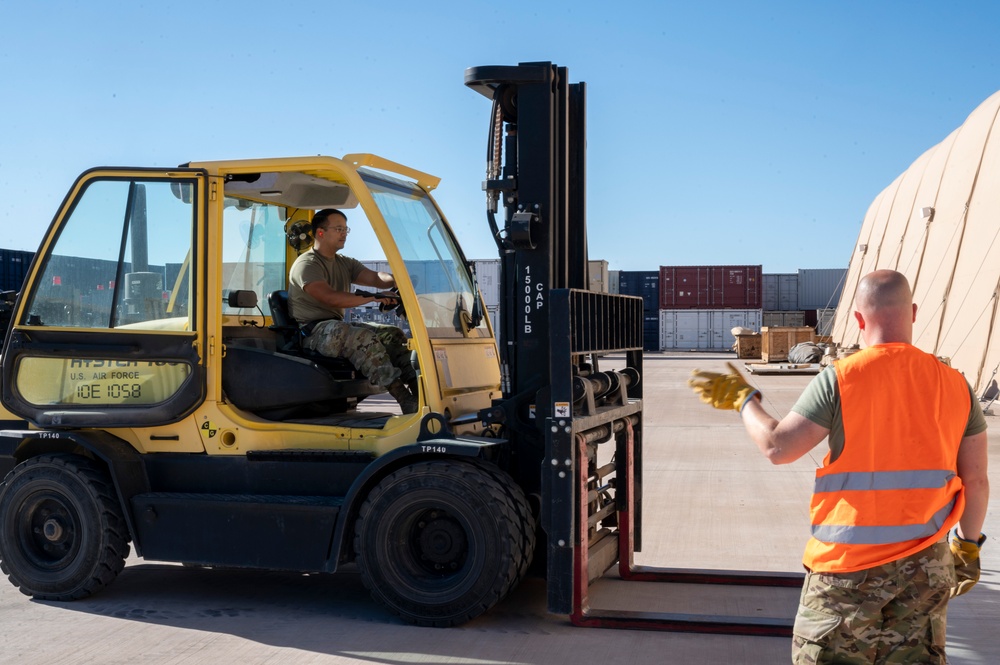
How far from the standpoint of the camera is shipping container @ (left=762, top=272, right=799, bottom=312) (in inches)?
2149

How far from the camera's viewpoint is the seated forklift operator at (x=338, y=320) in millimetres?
5801

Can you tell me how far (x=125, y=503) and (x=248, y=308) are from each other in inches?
52.1

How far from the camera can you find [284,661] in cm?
477

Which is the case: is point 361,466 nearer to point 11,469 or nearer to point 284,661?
point 284,661

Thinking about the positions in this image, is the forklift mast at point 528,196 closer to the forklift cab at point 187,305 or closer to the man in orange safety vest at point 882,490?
the forklift cab at point 187,305

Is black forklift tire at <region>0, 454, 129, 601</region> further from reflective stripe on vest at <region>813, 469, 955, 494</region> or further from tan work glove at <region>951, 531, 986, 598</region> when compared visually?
tan work glove at <region>951, 531, 986, 598</region>

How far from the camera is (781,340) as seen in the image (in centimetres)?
3238

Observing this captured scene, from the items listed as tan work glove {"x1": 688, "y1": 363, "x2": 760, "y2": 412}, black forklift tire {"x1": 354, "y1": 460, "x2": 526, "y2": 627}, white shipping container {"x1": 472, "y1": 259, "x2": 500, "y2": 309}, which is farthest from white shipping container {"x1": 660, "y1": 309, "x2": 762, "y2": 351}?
tan work glove {"x1": 688, "y1": 363, "x2": 760, "y2": 412}

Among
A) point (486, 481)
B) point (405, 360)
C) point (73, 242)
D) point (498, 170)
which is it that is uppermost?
point (498, 170)

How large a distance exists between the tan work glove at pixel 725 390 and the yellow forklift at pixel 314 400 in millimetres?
1552

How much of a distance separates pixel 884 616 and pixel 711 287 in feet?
161

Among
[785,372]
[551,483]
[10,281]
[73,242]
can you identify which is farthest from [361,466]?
[10,281]

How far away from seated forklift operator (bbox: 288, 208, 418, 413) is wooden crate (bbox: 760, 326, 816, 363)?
27727mm

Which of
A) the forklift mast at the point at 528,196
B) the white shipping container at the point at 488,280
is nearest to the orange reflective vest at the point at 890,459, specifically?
the forklift mast at the point at 528,196
